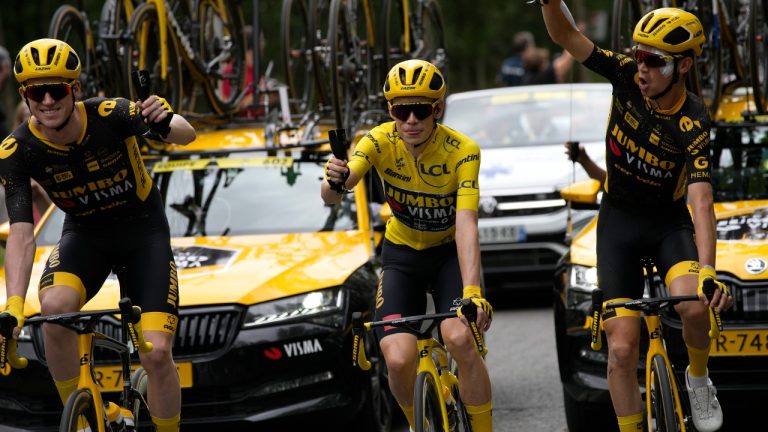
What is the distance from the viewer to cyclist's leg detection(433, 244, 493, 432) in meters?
6.44

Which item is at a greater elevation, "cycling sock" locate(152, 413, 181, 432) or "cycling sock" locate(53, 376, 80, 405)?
"cycling sock" locate(53, 376, 80, 405)

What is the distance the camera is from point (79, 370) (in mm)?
6730

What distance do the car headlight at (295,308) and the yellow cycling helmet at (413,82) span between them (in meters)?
1.67

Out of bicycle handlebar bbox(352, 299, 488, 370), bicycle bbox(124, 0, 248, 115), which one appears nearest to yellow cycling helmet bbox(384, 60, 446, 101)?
bicycle handlebar bbox(352, 299, 488, 370)

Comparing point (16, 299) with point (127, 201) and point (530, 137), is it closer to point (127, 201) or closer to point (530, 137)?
point (127, 201)

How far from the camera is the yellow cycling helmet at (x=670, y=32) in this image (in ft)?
21.0

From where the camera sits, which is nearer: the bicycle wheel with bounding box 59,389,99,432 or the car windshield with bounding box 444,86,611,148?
the bicycle wheel with bounding box 59,389,99,432

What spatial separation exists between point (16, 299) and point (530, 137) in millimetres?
7924

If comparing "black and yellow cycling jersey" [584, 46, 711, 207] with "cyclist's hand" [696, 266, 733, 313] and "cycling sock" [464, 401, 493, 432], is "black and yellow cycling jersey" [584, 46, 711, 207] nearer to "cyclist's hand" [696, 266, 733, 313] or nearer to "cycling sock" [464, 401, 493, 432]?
"cyclist's hand" [696, 266, 733, 313]

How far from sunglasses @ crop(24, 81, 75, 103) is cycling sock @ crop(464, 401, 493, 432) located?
230 cm

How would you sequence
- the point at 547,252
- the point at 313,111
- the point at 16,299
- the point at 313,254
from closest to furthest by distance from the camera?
the point at 16,299, the point at 313,254, the point at 313,111, the point at 547,252

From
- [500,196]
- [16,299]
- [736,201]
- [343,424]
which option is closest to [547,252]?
[500,196]

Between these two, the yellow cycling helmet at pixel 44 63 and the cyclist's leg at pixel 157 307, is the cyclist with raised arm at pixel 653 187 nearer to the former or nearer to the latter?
the cyclist's leg at pixel 157 307

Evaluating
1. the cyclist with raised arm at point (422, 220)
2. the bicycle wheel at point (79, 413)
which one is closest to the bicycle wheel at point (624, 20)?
the cyclist with raised arm at point (422, 220)
